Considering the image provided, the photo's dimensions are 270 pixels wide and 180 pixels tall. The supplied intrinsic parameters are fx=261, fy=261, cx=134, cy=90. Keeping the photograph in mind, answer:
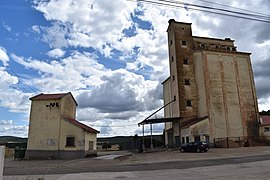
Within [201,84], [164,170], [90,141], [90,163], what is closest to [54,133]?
[90,141]

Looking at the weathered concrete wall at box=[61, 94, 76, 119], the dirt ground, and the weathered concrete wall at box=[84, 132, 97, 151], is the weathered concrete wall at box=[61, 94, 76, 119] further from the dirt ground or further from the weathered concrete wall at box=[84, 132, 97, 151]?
the dirt ground

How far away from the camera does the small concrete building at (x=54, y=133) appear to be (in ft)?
111

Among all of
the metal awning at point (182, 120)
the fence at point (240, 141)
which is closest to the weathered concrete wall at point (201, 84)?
the metal awning at point (182, 120)

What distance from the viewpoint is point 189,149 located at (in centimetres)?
3269

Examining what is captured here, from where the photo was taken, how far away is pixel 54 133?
3459cm

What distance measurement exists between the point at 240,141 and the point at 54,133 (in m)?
29.2

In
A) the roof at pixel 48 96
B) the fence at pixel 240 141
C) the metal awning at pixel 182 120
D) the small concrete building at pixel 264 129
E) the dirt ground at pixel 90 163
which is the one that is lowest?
the dirt ground at pixel 90 163

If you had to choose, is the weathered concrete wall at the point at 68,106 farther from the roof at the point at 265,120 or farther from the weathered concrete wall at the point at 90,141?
the roof at the point at 265,120

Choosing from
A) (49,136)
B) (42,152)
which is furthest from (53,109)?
(42,152)

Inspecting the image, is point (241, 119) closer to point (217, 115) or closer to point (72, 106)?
point (217, 115)

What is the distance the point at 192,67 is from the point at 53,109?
25.0 m

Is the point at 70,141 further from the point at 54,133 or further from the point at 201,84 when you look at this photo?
the point at 201,84

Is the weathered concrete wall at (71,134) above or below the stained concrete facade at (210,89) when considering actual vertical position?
below

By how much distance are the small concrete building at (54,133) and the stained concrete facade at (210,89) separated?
16.7 m
